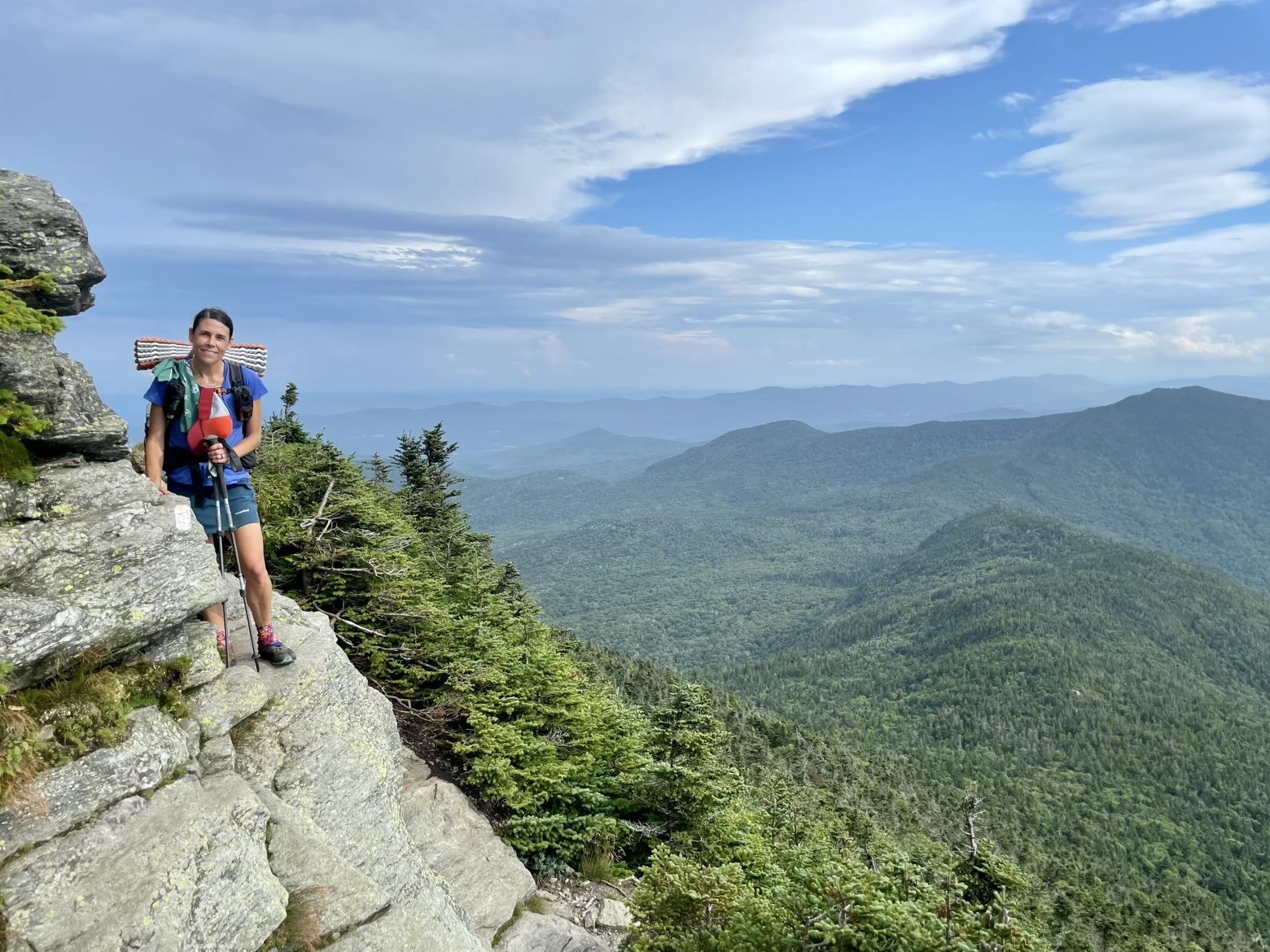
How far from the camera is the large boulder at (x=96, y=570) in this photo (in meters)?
6.64

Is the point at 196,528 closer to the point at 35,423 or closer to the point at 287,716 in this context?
the point at 35,423

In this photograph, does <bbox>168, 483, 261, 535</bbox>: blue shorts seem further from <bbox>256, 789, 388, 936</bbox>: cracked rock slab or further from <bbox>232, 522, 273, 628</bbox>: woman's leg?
<bbox>256, 789, 388, 936</bbox>: cracked rock slab

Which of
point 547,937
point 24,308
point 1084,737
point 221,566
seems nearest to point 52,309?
point 24,308

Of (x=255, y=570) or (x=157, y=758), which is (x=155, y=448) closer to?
(x=255, y=570)

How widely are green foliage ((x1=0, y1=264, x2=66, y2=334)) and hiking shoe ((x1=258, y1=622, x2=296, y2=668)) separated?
4628 mm

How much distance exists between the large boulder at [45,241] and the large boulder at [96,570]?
2.41 metres

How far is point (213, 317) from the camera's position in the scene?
845 centimetres

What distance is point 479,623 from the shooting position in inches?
723

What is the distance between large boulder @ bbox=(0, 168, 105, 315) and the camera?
8328 mm

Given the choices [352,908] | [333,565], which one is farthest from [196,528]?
[333,565]

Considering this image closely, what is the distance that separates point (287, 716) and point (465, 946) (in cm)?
381

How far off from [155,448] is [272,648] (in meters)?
Result: 3.16

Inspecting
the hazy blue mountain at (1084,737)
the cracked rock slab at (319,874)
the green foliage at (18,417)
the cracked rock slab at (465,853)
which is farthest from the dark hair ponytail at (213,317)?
the hazy blue mountain at (1084,737)

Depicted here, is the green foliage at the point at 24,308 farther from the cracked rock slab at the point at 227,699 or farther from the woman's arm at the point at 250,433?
the cracked rock slab at the point at 227,699
